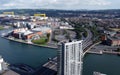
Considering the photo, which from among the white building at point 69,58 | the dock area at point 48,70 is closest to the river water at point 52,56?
the dock area at point 48,70

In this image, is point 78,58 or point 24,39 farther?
point 24,39

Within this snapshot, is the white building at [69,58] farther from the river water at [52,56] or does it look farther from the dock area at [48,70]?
the river water at [52,56]

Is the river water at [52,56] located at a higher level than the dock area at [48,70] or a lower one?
lower

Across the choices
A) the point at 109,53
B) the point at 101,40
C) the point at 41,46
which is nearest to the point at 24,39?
the point at 41,46

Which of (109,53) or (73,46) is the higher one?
(73,46)

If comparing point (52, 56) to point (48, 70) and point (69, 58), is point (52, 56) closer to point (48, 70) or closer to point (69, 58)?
point (48, 70)

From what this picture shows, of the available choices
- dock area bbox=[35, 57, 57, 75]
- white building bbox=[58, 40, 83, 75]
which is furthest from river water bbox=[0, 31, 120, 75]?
white building bbox=[58, 40, 83, 75]

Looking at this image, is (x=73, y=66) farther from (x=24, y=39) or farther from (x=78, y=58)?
(x=24, y=39)

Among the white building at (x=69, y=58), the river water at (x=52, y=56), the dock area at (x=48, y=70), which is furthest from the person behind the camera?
the river water at (x=52, y=56)

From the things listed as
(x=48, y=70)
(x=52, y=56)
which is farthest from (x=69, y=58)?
(x=52, y=56)
